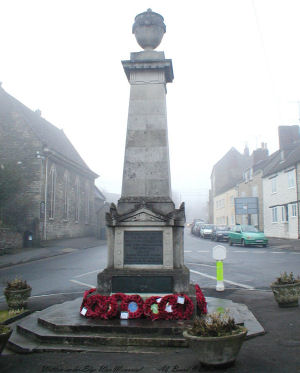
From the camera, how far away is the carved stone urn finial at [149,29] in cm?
825

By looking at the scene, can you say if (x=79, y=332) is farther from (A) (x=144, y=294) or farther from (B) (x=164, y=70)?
(B) (x=164, y=70)

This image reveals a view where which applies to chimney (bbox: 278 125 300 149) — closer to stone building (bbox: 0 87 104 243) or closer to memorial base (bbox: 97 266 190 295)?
stone building (bbox: 0 87 104 243)

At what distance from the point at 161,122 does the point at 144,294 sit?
355cm

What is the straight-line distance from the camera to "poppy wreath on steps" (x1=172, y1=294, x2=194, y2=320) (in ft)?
20.3

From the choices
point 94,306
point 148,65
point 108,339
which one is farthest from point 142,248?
point 148,65

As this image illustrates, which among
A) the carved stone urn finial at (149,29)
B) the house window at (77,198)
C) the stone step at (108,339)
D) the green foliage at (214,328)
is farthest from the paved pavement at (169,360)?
the house window at (77,198)

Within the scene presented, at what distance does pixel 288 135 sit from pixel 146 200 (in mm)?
33397

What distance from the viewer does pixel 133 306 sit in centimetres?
641

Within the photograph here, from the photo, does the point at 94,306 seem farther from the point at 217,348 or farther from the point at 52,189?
the point at 52,189

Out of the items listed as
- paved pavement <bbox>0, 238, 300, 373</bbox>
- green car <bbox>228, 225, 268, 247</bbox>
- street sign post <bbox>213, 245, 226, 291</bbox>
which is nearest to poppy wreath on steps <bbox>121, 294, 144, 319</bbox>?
paved pavement <bbox>0, 238, 300, 373</bbox>

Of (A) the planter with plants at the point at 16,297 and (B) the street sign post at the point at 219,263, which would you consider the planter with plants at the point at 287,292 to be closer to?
(B) the street sign post at the point at 219,263

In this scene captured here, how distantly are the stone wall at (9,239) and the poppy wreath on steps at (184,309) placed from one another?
19.1 meters

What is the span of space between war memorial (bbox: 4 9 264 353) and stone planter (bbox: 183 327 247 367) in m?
0.95

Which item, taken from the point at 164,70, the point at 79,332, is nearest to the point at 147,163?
the point at 164,70
